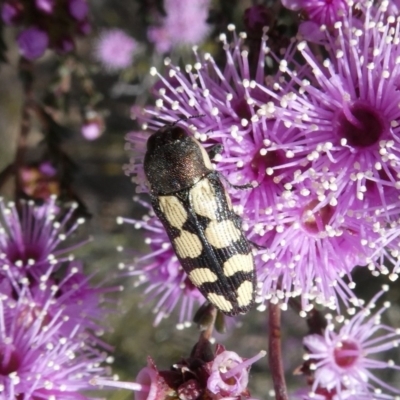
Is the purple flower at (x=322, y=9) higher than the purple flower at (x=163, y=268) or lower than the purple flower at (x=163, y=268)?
higher

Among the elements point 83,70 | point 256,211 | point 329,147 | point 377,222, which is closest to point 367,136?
point 329,147

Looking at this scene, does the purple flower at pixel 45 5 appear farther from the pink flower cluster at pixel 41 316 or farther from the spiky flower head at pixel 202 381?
the spiky flower head at pixel 202 381

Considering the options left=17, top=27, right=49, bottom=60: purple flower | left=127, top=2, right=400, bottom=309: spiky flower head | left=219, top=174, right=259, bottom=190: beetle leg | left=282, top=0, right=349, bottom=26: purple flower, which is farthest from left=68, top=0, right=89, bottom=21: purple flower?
left=219, top=174, right=259, bottom=190: beetle leg

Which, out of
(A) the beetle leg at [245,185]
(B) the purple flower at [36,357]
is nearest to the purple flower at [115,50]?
(B) the purple flower at [36,357]

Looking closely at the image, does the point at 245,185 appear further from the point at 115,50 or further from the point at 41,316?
the point at 115,50

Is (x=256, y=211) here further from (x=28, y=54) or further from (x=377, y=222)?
(x=28, y=54)
